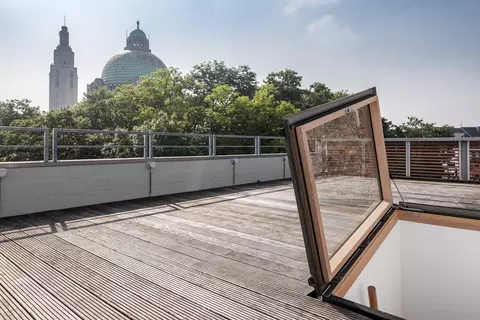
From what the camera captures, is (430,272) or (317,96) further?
(317,96)

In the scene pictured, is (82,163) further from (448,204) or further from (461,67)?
(461,67)

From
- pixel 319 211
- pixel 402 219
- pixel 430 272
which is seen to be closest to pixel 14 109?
pixel 402 219

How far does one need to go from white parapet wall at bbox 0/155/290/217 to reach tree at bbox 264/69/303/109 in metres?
24.4

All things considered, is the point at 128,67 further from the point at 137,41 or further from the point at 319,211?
the point at 319,211

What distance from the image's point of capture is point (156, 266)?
79.9 inches

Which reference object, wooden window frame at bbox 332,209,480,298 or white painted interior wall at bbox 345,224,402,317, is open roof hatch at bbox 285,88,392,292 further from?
white painted interior wall at bbox 345,224,402,317

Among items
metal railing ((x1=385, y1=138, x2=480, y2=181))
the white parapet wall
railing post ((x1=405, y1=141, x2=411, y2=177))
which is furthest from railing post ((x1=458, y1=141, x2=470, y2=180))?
the white parapet wall

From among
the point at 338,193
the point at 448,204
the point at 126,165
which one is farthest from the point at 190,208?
the point at 448,204

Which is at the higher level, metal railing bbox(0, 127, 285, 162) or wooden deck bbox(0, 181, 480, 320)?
metal railing bbox(0, 127, 285, 162)

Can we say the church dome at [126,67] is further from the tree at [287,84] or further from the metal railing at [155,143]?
the metal railing at [155,143]

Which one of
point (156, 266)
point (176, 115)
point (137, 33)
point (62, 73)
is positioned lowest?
point (156, 266)

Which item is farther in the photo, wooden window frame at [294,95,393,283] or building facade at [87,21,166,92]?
building facade at [87,21,166,92]

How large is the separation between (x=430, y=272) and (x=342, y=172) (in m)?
2.22

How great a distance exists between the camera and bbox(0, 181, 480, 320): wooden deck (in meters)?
1.52
